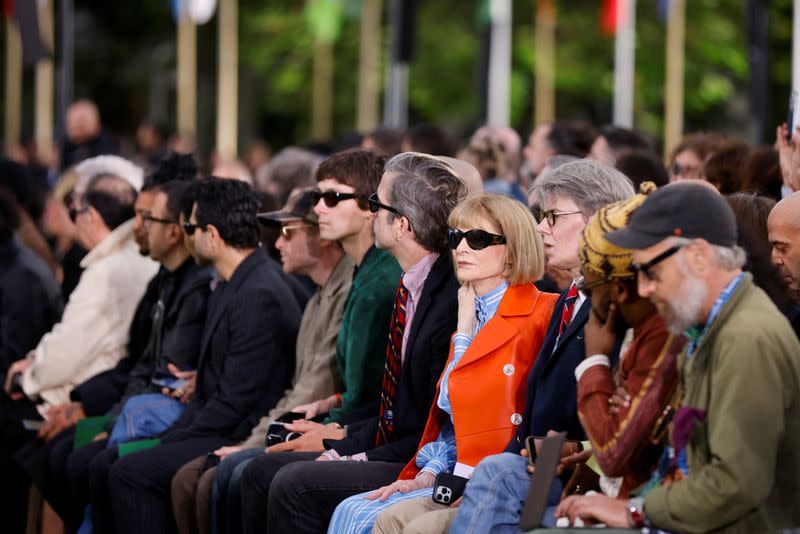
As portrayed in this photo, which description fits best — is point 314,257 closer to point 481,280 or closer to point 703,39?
point 481,280

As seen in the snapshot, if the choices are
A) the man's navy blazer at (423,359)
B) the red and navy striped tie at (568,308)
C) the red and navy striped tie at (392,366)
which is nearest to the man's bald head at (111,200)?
the red and navy striped tie at (392,366)

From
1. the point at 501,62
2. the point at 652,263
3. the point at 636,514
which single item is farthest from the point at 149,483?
the point at 501,62

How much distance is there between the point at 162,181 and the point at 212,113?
104ft

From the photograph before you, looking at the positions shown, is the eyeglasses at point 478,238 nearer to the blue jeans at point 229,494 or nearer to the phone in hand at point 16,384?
the blue jeans at point 229,494

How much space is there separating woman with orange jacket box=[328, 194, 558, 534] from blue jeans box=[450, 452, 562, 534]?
1.69 ft

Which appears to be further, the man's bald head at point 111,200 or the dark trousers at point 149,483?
the man's bald head at point 111,200

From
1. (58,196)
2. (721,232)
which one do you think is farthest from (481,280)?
(58,196)

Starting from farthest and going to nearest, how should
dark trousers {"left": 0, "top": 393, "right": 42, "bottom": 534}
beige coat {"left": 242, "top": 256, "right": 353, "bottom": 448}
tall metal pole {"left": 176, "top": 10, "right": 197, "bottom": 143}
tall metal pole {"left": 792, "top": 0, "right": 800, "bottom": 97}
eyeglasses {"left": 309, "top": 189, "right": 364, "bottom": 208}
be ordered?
tall metal pole {"left": 176, "top": 10, "right": 197, "bottom": 143} → tall metal pole {"left": 792, "top": 0, "right": 800, "bottom": 97} → dark trousers {"left": 0, "top": 393, "right": 42, "bottom": 534} → beige coat {"left": 242, "top": 256, "right": 353, "bottom": 448} → eyeglasses {"left": 309, "top": 189, "right": 364, "bottom": 208}

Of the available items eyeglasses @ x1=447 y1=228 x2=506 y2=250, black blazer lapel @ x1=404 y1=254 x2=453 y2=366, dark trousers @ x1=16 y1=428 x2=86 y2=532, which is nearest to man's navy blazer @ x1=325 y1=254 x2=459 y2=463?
black blazer lapel @ x1=404 y1=254 x2=453 y2=366

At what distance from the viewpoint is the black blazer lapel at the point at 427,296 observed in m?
6.24

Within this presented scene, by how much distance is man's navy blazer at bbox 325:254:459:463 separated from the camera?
619cm

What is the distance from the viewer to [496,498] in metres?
5.11

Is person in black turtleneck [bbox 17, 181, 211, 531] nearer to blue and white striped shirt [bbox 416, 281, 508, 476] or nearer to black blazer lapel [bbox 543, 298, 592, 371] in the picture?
blue and white striped shirt [bbox 416, 281, 508, 476]

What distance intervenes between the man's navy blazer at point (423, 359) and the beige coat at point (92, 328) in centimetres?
297
